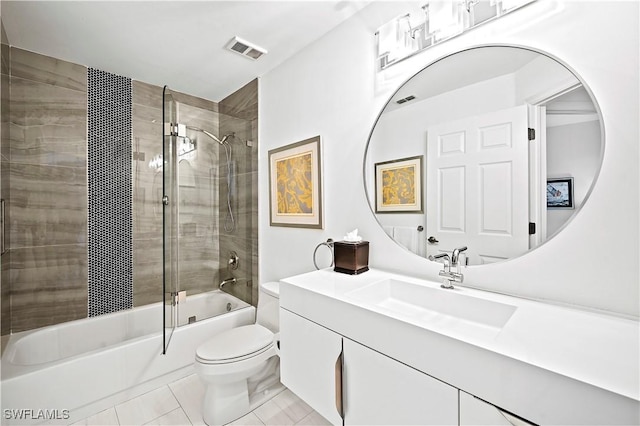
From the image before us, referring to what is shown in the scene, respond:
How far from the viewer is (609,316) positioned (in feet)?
2.88

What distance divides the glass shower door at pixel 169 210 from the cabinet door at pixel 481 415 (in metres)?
1.71

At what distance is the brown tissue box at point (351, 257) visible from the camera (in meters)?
1.44

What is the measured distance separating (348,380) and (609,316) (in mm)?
888

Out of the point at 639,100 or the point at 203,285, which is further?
the point at 203,285

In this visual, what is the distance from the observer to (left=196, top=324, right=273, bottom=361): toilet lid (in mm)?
1609

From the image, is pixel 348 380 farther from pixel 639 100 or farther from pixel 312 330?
pixel 639 100

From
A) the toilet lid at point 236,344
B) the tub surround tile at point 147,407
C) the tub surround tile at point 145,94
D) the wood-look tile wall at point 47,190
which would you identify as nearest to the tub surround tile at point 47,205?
the wood-look tile wall at point 47,190

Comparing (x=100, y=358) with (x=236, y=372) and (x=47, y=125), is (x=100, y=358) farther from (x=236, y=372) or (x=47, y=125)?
(x=47, y=125)

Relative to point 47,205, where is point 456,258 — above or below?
below

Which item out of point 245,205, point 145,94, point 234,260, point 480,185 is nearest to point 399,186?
point 480,185

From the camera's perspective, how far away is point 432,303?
1.19m

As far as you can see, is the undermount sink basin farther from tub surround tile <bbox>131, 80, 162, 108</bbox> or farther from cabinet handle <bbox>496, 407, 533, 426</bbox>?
tub surround tile <bbox>131, 80, 162, 108</bbox>

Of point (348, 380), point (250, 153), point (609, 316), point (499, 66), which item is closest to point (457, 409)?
point (348, 380)

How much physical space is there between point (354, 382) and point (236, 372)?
866mm
